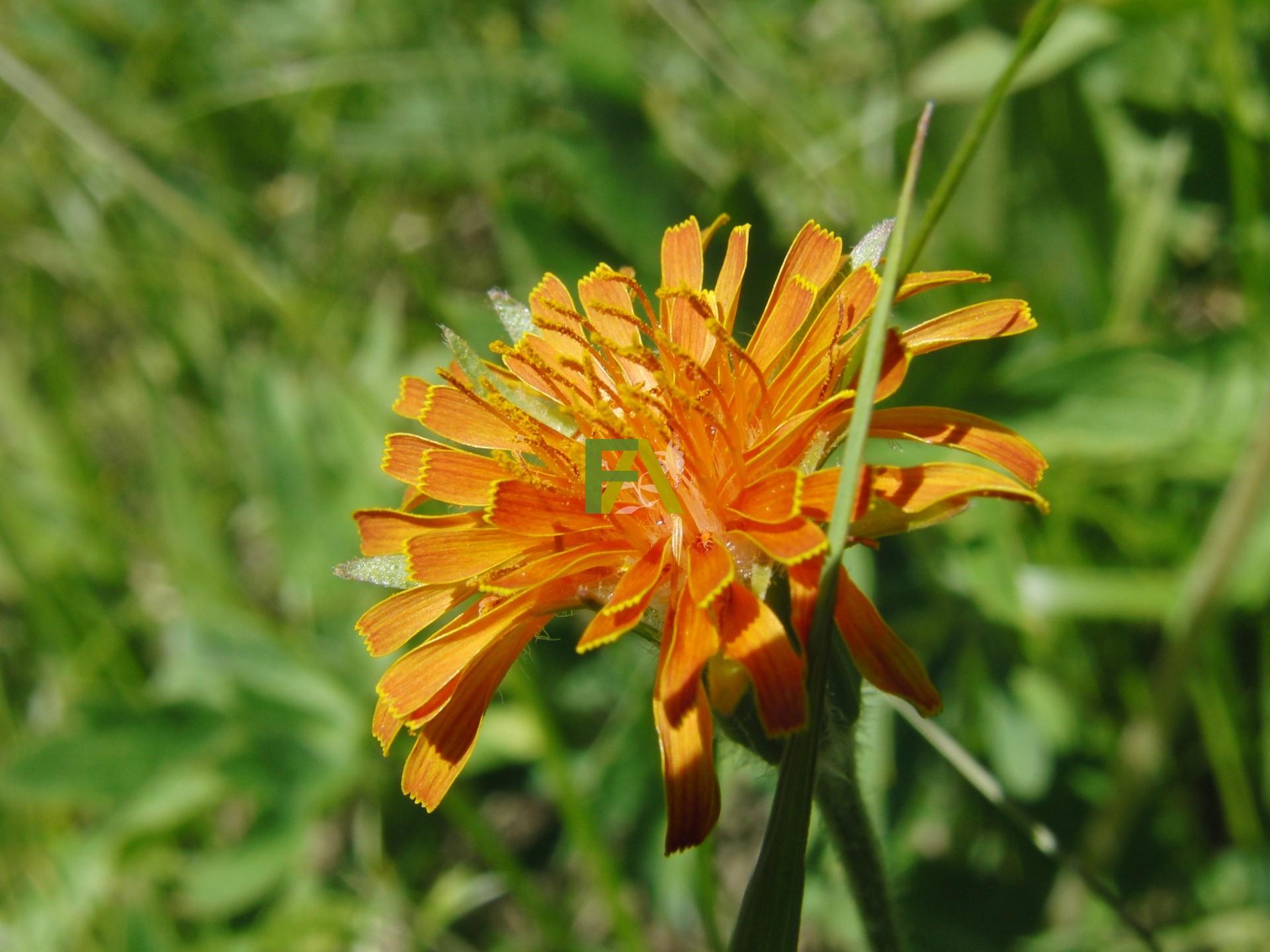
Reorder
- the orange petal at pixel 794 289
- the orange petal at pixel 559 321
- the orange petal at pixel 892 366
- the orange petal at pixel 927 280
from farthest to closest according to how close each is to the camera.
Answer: the orange petal at pixel 559 321 < the orange petal at pixel 794 289 < the orange petal at pixel 927 280 < the orange petal at pixel 892 366

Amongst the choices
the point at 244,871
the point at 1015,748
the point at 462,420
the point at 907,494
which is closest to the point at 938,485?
the point at 907,494

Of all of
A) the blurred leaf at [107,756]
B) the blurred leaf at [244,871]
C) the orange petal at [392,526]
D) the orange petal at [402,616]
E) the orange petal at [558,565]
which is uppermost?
the blurred leaf at [107,756]

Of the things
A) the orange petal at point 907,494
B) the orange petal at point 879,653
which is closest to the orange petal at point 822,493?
the orange petal at point 907,494

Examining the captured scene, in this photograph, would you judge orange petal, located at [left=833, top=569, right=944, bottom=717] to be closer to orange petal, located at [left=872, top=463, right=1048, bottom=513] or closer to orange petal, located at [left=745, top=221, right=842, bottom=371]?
orange petal, located at [left=872, top=463, right=1048, bottom=513]

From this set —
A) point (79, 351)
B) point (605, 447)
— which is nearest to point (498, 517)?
point (605, 447)

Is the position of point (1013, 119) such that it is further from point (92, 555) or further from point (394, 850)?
point (92, 555)

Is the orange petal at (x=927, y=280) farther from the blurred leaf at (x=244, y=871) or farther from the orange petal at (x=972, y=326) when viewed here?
the blurred leaf at (x=244, y=871)

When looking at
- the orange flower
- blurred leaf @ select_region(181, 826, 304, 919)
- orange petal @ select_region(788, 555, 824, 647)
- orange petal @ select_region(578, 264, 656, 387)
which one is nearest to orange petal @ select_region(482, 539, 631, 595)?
the orange flower
